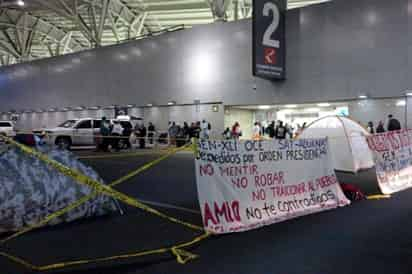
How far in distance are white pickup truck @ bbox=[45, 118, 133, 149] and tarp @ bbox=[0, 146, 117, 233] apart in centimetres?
1626

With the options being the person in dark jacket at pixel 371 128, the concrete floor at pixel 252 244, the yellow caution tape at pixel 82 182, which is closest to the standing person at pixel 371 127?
the person in dark jacket at pixel 371 128

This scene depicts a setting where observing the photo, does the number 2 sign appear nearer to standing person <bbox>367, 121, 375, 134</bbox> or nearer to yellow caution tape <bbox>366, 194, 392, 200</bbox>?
standing person <bbox>367, 121, 375, 134</bbox>

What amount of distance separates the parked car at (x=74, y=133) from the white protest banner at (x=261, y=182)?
17.2 meters

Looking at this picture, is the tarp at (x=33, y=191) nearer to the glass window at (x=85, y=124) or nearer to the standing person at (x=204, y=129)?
the glass window at (x=85, y=124)

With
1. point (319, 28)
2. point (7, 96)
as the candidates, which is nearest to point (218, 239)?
→ point (319, 28)

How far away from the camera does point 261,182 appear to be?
21.6 feet

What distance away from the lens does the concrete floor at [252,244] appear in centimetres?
452

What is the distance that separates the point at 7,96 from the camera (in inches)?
1795

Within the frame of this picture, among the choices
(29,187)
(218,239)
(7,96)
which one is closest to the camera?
(218,239)

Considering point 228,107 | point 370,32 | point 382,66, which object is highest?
point 370,32

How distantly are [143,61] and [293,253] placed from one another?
29.4 meters

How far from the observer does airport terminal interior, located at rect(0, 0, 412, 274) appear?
5195 mm

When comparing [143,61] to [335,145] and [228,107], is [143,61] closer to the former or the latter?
[228,107]

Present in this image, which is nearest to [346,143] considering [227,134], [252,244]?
[252,244]
